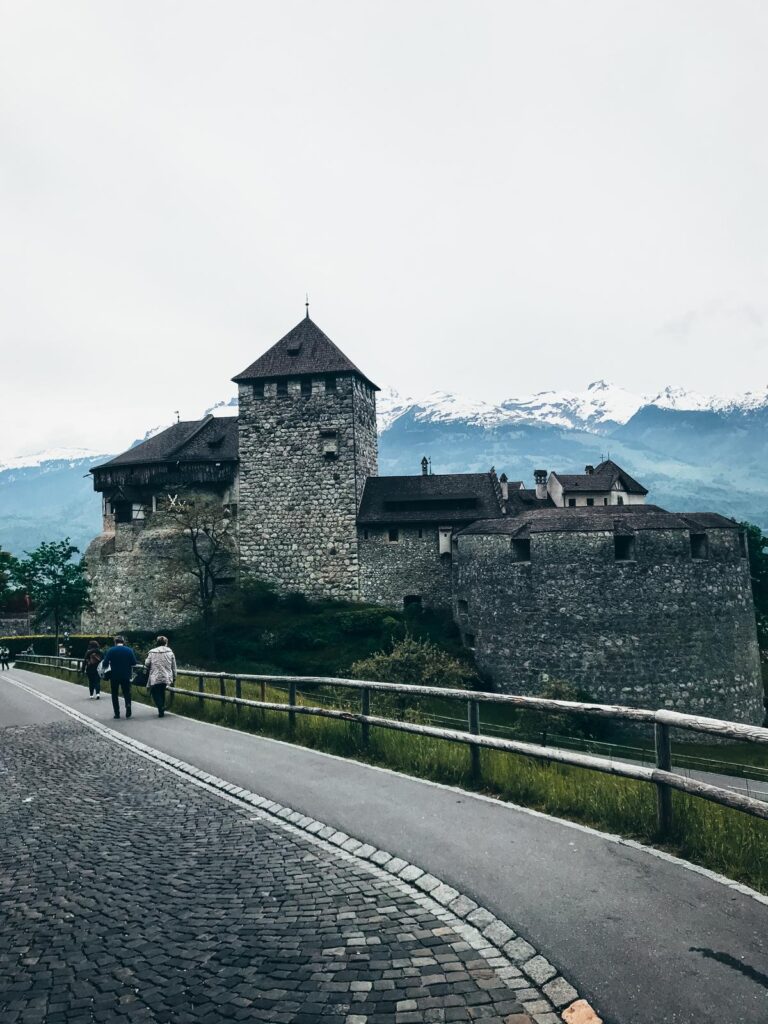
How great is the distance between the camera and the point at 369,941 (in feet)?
15.3

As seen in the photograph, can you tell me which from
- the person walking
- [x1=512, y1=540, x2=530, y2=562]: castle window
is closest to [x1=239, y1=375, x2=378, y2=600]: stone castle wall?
[x1=512, y1=540, x2=530, y2=562]: castle window

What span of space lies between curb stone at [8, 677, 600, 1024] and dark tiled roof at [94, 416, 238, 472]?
40110 mm

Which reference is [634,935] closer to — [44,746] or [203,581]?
[44,746]

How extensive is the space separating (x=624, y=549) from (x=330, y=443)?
58.2 feet

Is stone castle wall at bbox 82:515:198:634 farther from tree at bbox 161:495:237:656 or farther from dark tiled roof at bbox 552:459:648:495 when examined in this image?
dark tiled roof at bbox 552:459:648:495

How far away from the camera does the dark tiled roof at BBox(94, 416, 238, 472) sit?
1881 inches

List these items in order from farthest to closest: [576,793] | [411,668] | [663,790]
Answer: [411,668] < [576,793] < [663,790]

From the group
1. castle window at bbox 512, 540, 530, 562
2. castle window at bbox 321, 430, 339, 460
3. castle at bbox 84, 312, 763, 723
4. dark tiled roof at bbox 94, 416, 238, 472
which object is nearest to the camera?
castle at bbox 84, 312, 763, 723

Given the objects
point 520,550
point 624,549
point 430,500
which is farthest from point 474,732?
point 430,500

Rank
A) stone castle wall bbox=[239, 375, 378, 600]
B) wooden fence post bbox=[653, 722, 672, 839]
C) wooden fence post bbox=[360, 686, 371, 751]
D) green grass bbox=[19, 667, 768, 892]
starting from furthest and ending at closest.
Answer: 1. stone castle wall bbox=[239, 375, 378, 600]
2. wooden fence post bbox=[360, 686, 371, 751]
3. wooden fence post bbox=[653, 722, 672, 839]
4. green grass bbox=[19, 667, 768, 892]

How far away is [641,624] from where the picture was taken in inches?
1361

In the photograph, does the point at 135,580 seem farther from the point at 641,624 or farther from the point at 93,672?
the point at 641,624

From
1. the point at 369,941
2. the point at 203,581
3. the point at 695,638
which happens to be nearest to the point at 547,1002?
→ the point at 369,941

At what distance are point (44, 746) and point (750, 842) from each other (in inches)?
416
